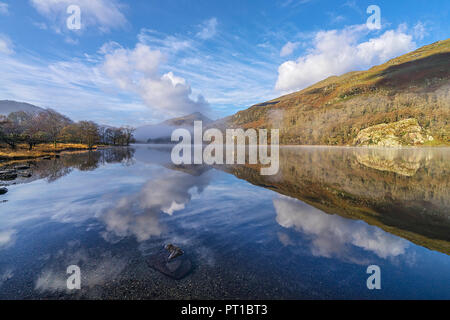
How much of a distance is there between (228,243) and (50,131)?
110626 millimetres

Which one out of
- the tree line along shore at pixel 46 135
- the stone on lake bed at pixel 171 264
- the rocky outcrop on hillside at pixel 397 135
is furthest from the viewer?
the rocky outcrop on hillside at pixel 397 135

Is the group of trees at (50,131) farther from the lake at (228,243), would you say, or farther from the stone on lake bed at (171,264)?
the stone on lake bed at (171,264)

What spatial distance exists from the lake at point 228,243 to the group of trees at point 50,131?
179ft

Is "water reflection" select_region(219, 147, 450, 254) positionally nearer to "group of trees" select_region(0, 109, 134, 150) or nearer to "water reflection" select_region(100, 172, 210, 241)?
"water reflection" select_region(100, 172, 210, 241)

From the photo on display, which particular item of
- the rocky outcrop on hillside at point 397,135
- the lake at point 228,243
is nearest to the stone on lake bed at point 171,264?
the lake at point 228,243

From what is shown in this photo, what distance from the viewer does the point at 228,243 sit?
8672mm

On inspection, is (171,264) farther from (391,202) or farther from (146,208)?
(391,202)

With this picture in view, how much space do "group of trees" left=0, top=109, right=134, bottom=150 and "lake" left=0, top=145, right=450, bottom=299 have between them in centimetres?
5455

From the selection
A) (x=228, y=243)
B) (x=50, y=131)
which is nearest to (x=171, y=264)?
(x=228, y=243)

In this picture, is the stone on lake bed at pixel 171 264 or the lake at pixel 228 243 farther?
the stone on lake bed at pixel 171 264

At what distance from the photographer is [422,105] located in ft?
556

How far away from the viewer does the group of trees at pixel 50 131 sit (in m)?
52.5
